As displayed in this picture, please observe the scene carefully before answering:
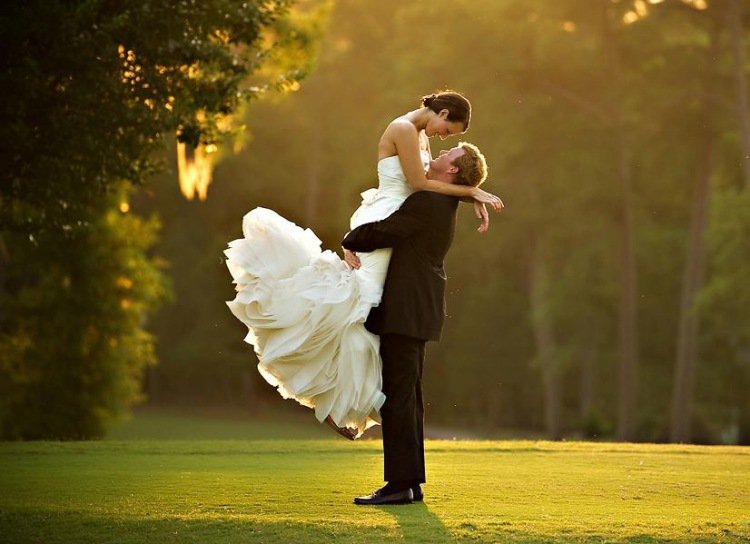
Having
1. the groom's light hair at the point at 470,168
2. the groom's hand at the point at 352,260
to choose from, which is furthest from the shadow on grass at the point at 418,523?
the groom's light hair at the point at 470,168

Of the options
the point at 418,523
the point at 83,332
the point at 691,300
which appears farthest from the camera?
the point at 691,300

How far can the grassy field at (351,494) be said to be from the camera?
744 centimetres

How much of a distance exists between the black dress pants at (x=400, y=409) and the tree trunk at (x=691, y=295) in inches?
1277

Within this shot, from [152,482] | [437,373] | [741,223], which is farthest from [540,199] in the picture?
[152,482]

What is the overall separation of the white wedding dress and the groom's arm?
10 cm

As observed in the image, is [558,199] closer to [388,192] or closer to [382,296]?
[388,192]

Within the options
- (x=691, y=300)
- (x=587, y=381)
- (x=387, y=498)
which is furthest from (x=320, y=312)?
(x=587, y=381)

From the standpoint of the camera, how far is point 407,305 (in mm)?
8648

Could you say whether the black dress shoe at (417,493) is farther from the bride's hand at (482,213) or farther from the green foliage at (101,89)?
the green foliage at (101,89)

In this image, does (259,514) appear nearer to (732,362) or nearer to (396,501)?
(396,501)

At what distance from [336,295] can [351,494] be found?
1273 millimetres

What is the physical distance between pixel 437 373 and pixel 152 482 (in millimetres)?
49066

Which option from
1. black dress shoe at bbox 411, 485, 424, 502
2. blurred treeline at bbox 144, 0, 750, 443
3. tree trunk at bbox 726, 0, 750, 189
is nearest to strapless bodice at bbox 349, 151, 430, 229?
black dress shoe at bbox 411, 485, 424, 502

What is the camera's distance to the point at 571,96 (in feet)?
135
